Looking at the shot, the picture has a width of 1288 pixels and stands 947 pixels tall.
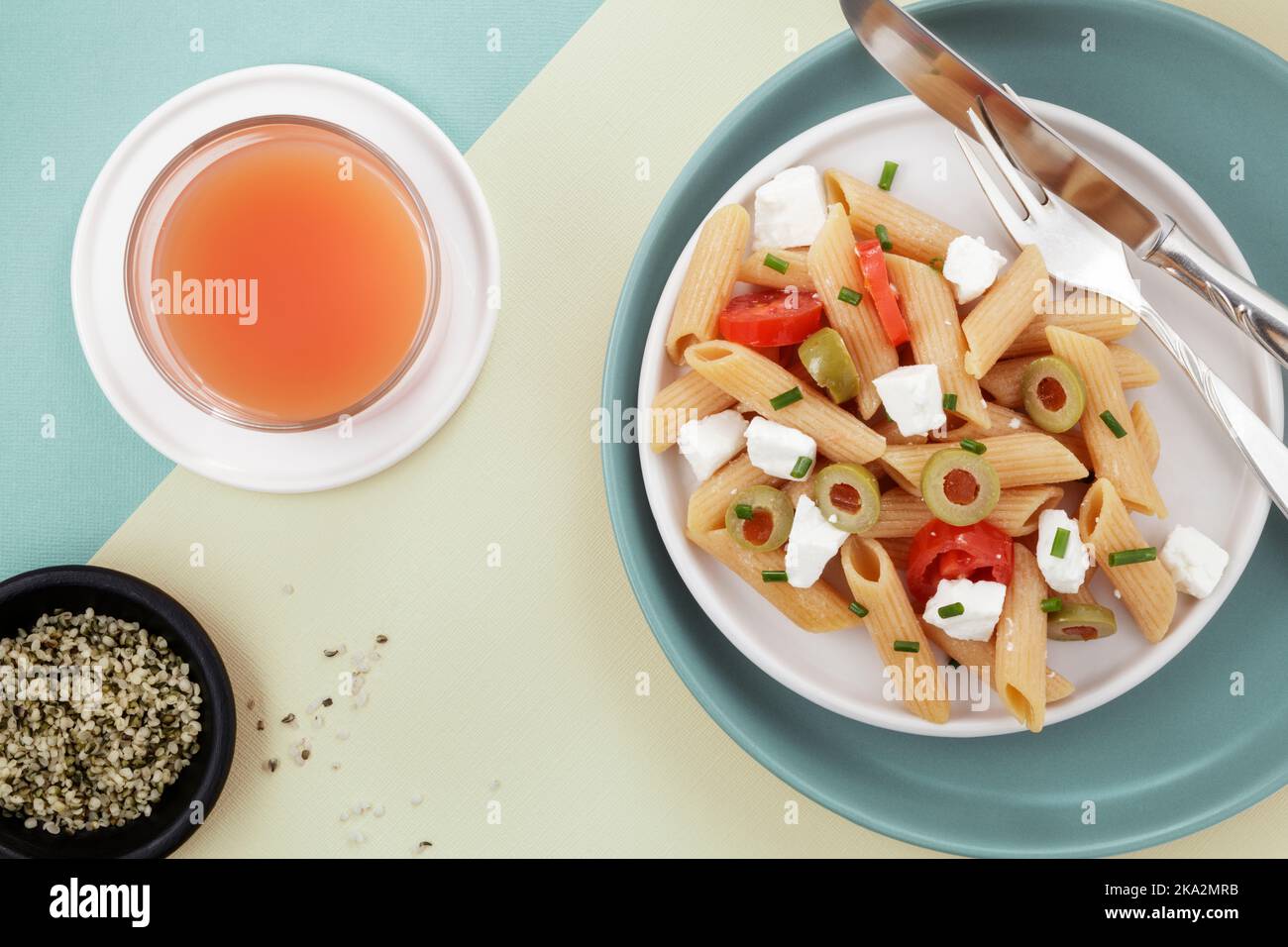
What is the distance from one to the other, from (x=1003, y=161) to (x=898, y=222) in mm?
152

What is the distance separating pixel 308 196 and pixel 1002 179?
936 millimetres

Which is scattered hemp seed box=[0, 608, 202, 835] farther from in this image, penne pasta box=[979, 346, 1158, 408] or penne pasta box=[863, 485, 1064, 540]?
penne pasta box=[979, 346, 1158, 408]

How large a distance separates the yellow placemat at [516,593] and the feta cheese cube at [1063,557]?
50 centimetres

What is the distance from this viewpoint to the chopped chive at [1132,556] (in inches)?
46.9

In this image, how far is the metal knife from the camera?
4.01 feet

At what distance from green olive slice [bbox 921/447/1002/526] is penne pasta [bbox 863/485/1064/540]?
0.14 feet

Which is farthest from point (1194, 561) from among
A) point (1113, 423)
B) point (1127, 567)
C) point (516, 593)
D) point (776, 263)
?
point (516, 593)

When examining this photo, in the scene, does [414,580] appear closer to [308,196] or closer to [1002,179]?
[308,196]

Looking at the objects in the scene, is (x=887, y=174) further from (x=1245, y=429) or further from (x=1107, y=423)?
(x=1245, y=429)

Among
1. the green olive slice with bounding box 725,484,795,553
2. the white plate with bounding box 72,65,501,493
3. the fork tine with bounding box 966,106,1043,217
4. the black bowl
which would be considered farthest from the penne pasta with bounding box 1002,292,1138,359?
the black bowl

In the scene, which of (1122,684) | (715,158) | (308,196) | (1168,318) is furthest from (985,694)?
(308,196)

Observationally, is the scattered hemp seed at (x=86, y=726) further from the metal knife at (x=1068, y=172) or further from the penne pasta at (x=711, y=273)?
the metal knife at (x=1068, y=172)

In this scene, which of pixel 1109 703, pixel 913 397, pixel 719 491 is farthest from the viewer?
pixel 1109 703

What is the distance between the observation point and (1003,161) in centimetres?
126
